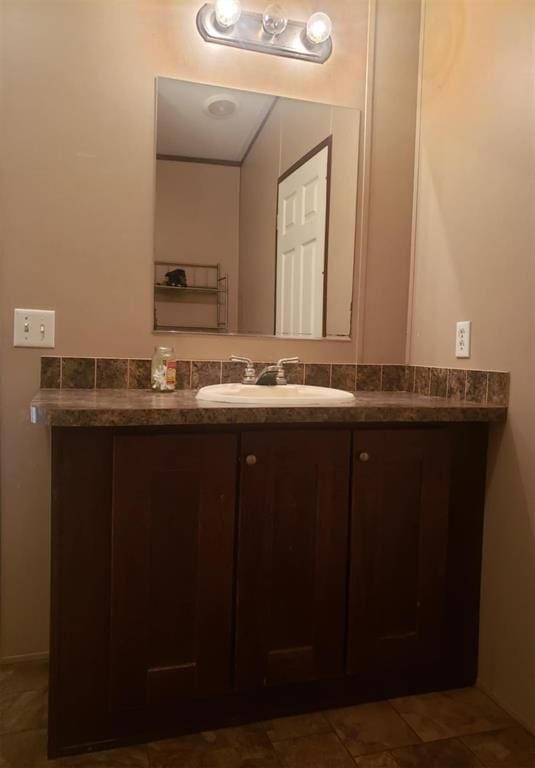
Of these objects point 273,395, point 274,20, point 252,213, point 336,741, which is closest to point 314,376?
point 273,395

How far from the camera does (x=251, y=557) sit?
4.19ft

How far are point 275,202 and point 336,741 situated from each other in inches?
61.3

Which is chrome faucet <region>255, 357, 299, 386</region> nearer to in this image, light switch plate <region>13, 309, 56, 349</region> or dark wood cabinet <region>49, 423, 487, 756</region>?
dark wood cabinet <region>49, 423, 487, 756</region>

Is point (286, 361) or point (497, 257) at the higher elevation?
point (497, 257)

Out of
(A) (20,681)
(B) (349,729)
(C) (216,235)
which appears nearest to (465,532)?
(B) (349,729)

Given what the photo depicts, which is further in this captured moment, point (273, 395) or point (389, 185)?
point (389, 185)

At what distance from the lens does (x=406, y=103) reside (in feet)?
6.09

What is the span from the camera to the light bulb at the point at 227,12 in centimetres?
160

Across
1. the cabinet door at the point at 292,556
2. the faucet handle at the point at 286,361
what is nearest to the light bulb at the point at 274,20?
the faucet handle at the point at 286,361

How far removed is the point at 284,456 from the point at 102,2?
4.71 feet

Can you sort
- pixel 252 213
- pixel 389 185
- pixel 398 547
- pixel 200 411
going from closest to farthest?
pixel 200 411, pixel 398 547, pixel 252 213, pixel 389 185

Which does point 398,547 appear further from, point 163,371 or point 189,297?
point 189,297

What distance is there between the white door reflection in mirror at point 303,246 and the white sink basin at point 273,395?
0.77ft

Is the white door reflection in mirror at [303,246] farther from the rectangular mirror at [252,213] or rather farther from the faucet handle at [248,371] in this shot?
the faucet handle at [248,371]
